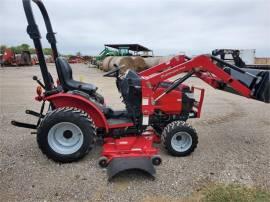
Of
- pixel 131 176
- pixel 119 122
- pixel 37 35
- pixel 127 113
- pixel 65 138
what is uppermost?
pixel 37 35

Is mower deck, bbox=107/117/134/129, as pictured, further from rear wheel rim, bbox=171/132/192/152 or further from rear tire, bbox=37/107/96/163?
rear wheel rim, bbox=171/132/192/152

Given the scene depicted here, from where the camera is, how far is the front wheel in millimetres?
4742

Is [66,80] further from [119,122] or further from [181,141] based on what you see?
[181,141]

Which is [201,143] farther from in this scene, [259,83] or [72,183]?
[72,183]

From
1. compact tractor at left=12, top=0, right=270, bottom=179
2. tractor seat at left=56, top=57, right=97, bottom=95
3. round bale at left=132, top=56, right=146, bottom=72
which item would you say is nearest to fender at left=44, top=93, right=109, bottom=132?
Result: compact tractor at left=12, top=0, right=270, bottom=179

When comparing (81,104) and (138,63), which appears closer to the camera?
(81,104)

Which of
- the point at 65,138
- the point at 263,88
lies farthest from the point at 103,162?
the point at 263,88

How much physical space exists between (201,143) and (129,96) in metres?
1.68

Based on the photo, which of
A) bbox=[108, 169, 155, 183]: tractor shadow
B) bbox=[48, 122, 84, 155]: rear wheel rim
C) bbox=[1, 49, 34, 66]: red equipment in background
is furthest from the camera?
bbox=[1, 49, 34, 66]: red equipment in background

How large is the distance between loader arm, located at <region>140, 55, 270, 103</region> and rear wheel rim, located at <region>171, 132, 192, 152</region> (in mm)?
707

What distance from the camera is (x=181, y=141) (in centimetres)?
489

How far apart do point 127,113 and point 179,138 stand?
3.00 feet

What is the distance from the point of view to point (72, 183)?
3.89 meters

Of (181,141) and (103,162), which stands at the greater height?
(181,141)
